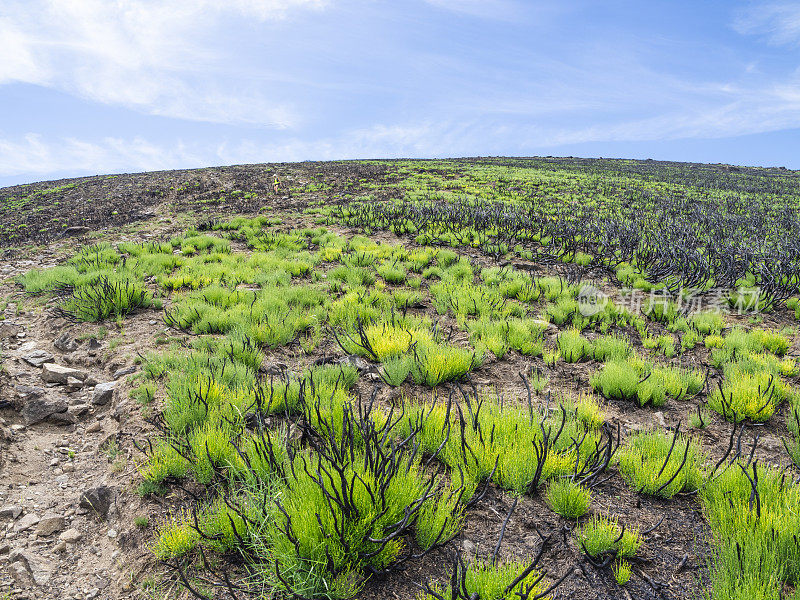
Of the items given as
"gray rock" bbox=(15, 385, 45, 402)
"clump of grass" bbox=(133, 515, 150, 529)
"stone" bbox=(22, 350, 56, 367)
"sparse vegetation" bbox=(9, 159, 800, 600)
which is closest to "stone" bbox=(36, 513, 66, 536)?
"sparse vegetation" bbox=(9, 159, 800, 600)

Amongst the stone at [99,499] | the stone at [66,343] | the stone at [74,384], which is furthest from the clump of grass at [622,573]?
the stone at [66,343]

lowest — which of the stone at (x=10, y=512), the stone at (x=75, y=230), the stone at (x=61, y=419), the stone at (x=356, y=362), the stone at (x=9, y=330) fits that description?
the stone at (x=10, y=512)

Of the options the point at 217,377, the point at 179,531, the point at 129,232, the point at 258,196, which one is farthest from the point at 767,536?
the point at 258,196

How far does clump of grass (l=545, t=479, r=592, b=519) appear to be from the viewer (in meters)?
2.52

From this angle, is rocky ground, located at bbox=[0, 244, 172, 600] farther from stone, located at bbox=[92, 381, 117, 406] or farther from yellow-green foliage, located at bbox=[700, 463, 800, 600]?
yellow-green foliage, located at bbox=[700, 463, 800, 600]

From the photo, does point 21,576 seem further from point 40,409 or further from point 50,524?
point 40,409

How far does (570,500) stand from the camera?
2.53 metres

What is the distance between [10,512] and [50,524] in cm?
36

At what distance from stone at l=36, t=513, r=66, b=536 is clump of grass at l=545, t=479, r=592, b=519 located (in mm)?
3388

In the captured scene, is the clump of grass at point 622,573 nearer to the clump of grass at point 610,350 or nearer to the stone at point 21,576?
the clump of grass at point 610,350

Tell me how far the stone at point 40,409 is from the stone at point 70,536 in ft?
5.74

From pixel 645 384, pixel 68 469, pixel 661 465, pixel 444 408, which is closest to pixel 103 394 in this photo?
pixel 68 469

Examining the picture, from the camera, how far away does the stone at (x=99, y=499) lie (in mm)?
2771

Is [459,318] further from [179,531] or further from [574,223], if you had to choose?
[574,223]
